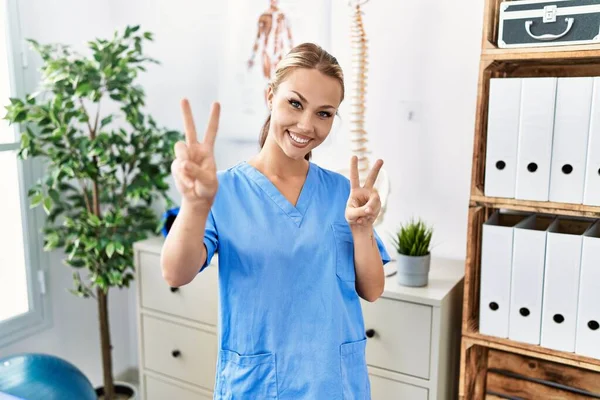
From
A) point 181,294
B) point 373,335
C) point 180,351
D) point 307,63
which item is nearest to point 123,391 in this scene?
point 180,351

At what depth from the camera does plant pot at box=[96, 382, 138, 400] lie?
2.38 m

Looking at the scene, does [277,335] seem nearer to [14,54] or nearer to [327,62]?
[327,62]

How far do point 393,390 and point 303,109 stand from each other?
99 cm

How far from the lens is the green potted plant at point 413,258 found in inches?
65.9

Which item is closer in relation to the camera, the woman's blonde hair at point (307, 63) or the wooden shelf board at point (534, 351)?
the woman's blonde hair at point (307, 63)

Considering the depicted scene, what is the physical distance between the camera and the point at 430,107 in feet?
6.41

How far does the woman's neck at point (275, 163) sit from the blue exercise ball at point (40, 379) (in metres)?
1.06

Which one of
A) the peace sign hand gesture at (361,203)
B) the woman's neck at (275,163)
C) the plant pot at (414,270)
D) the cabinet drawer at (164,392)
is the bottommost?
the cabinet drawer at (164,392)

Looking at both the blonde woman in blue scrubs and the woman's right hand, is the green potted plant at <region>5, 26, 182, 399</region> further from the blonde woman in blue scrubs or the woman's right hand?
the woman's right hand

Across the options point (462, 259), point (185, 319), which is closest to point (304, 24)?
point (462, 259)

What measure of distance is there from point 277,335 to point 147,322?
1237 millimetres

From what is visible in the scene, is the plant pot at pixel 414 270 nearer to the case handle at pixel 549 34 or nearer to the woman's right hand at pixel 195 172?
the case handle at pixel 549 34

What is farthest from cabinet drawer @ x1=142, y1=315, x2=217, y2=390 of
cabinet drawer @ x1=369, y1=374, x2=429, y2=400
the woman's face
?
the woman's face

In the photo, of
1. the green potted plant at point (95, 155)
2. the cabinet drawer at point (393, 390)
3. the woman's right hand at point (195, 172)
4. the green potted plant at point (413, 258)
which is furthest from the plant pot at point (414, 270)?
the green potted plant at point (95, 155)
